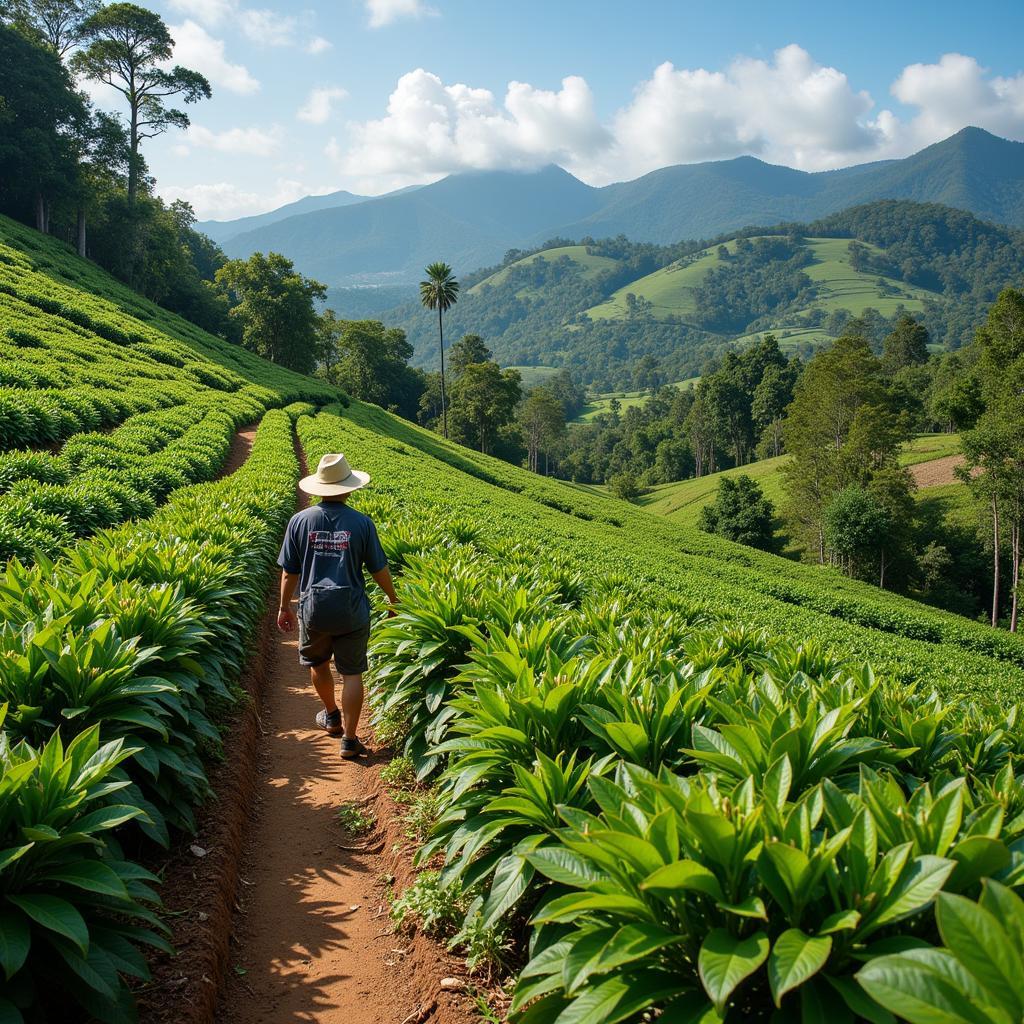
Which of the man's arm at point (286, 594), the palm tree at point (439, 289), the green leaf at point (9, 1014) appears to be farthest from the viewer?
the palm tree at point (439, 289)

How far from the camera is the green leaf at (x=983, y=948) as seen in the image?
4.36 ft

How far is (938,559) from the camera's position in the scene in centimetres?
3734

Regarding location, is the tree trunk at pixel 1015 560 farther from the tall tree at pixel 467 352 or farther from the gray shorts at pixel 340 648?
the tall tree at pixel 467 352

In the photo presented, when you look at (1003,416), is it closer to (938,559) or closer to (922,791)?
(938,559)

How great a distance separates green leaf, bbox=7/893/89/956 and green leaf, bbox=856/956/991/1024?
7.08ft

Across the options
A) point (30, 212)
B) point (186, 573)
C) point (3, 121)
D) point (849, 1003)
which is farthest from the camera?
point (30, 212)

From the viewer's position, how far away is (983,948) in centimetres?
137

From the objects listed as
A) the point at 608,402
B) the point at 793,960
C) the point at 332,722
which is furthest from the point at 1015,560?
the point at 608,402

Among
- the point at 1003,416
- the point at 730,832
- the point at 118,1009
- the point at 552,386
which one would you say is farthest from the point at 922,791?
the point at 552,386

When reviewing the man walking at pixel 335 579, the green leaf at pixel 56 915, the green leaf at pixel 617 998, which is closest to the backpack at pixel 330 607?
the man walking at pixel 335 579

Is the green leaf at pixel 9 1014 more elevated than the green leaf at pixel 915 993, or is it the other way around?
the green leaf at pixel 915 993

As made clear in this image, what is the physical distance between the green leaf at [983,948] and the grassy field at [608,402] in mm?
124704

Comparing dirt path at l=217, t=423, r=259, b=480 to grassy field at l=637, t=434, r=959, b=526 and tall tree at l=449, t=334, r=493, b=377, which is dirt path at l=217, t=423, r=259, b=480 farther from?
tall tree at l=449, t=334, r=493, b=377

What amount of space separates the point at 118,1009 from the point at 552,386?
5626 inches
